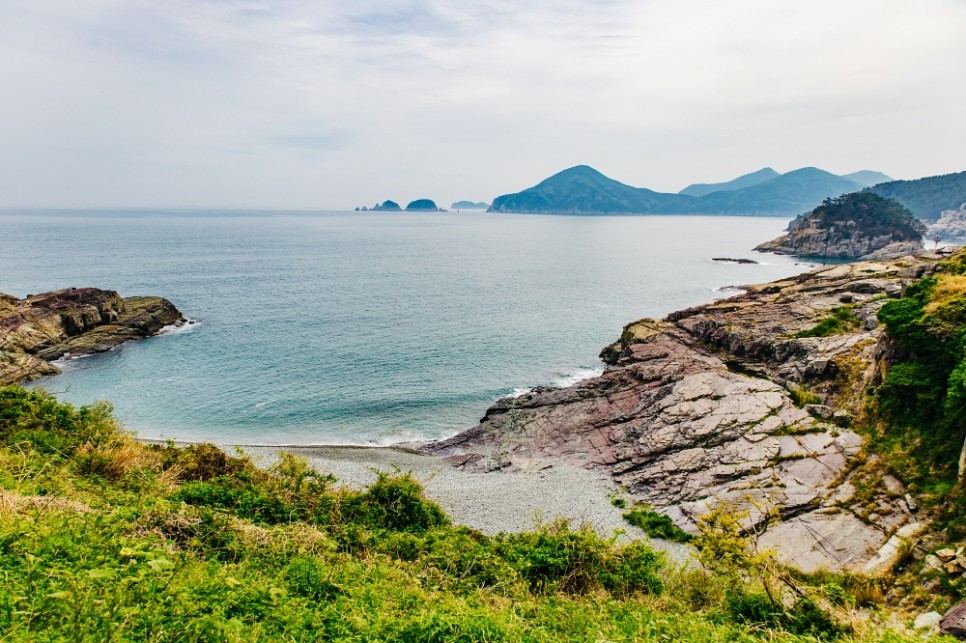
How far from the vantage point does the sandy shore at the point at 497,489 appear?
2633 cm

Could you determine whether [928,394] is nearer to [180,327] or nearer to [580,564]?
[580,564]

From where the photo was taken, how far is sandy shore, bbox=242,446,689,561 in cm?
2633

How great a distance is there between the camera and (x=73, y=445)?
1900 cm

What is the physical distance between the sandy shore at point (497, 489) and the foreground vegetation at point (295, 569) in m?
6.57

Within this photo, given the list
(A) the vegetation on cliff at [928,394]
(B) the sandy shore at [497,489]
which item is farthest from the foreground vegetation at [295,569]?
(A) the vegetation on cliff at [928,394]

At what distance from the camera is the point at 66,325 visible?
187 feet

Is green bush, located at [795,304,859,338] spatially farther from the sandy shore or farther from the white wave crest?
the white wave crest

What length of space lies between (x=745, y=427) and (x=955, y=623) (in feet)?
56.7

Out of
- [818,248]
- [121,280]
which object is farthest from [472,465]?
[818,248]

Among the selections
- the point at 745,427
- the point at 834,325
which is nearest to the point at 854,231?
the point at 834,325

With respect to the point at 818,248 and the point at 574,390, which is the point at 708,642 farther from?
the point at 818,248

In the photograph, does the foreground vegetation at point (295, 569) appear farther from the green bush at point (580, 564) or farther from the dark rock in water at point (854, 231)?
the dark rock in water at point (854, 231)

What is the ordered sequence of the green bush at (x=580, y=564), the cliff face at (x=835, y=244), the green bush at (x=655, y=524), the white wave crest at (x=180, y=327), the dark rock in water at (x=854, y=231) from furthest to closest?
the dark rock in water at (x=854, y=231) → the cliff face at (x=835, y=244) → the white wave crest at (x=180, y=327) → the green bush at (x=655, y=524) → the green bush at (x=580, y=564)

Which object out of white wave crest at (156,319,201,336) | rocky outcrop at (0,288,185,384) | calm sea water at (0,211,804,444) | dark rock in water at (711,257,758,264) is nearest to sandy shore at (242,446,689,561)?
Answer: calm sea water at (0,211,804,444)
